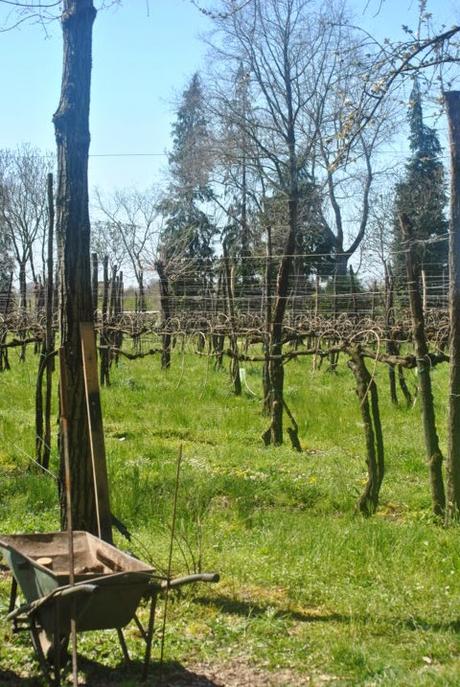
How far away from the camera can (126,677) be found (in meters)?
4.14

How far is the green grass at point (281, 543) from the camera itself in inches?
172

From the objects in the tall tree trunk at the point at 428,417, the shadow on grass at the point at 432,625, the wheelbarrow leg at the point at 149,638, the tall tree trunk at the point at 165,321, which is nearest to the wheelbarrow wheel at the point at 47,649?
the wheelbarrow leg at the point at 149,638

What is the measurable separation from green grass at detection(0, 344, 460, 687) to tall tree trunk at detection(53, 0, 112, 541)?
69 centimetres

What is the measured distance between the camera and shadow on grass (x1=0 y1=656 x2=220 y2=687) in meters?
4.09

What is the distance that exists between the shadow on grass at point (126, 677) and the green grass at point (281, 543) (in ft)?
0.06

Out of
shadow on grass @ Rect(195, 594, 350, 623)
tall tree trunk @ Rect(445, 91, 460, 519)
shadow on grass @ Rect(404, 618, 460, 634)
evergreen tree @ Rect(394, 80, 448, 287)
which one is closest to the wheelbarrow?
shadow on grass @ Rect(195, 594, 350, 623)

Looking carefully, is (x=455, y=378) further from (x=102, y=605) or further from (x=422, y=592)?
(x=102, y=605)

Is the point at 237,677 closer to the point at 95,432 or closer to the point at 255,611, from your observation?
the point at 255,611

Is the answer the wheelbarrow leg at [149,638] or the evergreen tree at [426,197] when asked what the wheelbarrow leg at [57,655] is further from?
the evergreen tree at [426,197]

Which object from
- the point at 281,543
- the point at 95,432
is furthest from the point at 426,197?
the point at 95,432

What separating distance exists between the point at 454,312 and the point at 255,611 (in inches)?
114

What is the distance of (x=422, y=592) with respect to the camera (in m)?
5.17

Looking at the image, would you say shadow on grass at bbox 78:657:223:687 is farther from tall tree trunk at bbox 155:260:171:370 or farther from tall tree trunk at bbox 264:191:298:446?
tall tree trunk at bbox 155:260:171:370

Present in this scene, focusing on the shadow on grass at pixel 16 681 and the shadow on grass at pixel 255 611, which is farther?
the shadow on grass at pixel 255 611
